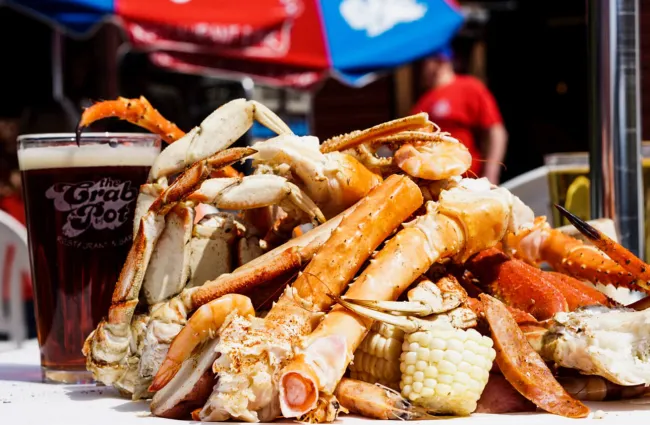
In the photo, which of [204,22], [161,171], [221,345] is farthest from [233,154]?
[204,22]

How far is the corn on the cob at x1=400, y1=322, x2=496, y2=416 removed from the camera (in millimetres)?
1216

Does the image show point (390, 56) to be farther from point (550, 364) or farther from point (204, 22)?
point (550, 364)

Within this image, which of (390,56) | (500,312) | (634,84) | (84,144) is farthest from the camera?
(390,56)

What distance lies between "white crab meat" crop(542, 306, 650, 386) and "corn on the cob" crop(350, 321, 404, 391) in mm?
229

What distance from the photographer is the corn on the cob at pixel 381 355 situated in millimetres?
1285

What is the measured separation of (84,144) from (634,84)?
1.17 m

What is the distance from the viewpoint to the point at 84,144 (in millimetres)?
1644

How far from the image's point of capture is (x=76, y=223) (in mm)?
1658

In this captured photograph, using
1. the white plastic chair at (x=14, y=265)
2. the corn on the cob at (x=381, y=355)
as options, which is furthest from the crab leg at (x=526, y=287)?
the white plastic chair at (x=14, y=265)

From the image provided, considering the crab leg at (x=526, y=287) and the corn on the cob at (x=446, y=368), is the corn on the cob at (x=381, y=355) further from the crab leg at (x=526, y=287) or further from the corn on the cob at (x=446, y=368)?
the crab leg at (x=526, y=287)

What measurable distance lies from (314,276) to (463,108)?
205 inches

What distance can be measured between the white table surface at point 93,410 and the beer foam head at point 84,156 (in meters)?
0.41

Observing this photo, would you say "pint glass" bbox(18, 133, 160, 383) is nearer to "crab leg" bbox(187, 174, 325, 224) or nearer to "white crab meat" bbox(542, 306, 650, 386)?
"crab leg" bbox(187, 174, 325, 224)

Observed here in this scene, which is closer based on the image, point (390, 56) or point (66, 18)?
point (66, 18)
